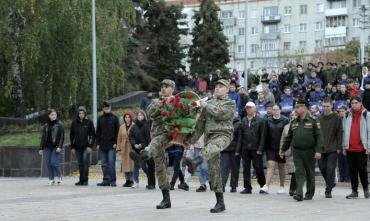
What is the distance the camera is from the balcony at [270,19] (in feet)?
345

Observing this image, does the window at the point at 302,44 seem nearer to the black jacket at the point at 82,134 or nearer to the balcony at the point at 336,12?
the balcony at the point at 336,12

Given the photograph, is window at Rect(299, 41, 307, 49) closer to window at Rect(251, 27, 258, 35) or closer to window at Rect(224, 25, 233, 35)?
window at Rect(251, 27, 258, 35)

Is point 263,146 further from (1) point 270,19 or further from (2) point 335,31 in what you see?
(1) point 270,19

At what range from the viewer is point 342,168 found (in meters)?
18.3

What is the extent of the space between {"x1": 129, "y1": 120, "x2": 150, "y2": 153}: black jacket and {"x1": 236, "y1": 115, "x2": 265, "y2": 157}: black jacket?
254cm

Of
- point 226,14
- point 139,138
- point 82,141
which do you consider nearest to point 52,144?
point 82,141

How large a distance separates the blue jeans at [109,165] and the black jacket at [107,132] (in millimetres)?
159

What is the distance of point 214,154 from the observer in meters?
11.7

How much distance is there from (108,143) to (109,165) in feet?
1.83

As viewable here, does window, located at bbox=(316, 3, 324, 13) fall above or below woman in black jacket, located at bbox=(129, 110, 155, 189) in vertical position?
above

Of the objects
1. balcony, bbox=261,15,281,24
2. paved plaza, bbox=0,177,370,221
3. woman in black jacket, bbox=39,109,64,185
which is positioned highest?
balcony, bbox=261,15,281,24

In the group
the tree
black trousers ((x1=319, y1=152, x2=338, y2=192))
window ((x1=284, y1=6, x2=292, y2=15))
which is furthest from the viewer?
window ((x1=284, y1=6, x2=292, y2=15))

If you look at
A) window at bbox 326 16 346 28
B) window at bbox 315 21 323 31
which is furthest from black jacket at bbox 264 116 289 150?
window at bbox 315 21 323 31

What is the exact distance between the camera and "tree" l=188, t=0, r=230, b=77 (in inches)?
2238
